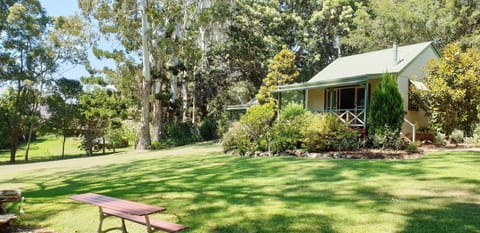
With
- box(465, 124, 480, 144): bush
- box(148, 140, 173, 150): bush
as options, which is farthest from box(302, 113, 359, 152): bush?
box(148, 140, 173, 150): bush

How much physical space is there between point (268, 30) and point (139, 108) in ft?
40.6

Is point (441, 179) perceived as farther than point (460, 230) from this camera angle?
Yes

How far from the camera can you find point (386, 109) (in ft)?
42.5

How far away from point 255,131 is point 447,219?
30.2ft

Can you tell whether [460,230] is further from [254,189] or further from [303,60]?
[303,60]

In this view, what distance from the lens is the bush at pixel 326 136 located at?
12250 mm

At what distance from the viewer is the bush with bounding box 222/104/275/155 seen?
13047 millimetres

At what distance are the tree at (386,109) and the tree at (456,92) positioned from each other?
7.70 feet

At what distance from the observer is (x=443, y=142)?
1391 cm

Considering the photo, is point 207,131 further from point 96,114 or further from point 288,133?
point 288,133

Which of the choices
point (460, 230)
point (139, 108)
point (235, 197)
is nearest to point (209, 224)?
point (235, 197)

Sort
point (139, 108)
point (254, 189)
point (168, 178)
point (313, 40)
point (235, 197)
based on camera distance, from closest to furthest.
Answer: point (235, 197), point (254, 189), point (168, 178), point (139, 108), point (313, 40)

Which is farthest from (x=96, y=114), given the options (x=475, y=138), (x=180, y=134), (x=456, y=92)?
(x=475, y=138)

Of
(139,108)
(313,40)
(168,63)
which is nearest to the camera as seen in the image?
(168,63)
